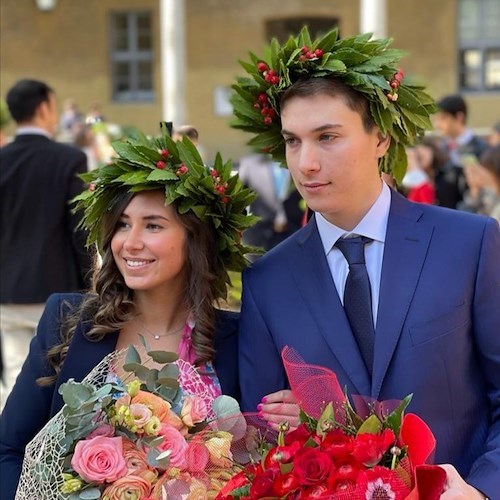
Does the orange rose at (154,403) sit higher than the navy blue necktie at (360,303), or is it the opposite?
the navy blue necktie at (360,303)

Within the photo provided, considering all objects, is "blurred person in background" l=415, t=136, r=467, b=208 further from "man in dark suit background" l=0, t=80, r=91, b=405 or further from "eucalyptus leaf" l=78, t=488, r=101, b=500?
"eucalyptus leaf" l=78, t=488, r=101, b=500

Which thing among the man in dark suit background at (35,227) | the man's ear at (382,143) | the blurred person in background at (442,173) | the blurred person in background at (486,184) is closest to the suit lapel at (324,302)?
the man's ear at (382,143)

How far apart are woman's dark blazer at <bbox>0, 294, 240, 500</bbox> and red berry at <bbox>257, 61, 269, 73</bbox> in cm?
76

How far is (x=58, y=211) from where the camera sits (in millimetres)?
6133

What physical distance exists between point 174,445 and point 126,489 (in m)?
0.14

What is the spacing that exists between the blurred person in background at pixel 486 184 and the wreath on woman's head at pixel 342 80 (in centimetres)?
289

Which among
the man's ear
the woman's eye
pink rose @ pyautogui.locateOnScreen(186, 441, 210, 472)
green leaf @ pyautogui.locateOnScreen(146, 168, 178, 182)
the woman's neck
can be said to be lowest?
pink rose @ pyautogui.locateOnScreen(186, 441, 210, 472)

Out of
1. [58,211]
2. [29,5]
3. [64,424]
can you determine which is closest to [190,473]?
[64,424]

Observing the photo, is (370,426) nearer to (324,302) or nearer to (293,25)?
(324,302)

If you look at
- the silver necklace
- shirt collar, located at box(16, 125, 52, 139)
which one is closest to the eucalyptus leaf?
the silver necklace

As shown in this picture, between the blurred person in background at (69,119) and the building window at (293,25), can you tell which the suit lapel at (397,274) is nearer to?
the blurred person in background at (69,119)

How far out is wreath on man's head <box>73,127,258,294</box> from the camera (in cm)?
291

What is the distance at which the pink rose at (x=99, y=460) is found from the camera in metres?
2.22

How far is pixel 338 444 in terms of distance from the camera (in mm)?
2096
